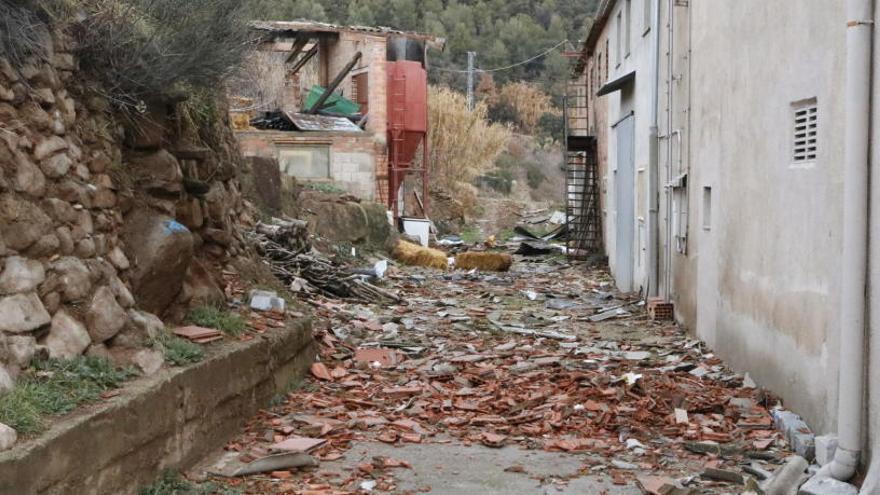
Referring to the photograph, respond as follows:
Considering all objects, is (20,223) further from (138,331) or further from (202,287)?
(202,287)

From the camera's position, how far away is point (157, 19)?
7219 mm

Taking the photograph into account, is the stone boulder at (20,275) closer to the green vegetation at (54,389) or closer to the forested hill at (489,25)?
the green vegetation at (54,389)

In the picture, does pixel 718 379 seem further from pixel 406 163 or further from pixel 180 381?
pixel 406 163

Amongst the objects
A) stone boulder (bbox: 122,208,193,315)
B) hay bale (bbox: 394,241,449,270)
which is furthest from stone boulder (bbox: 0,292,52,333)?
hay bale (bbox: 394,241,449,270)

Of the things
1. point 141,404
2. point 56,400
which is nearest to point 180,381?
point 141,404

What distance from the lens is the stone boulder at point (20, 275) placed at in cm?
496

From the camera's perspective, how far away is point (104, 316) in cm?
571

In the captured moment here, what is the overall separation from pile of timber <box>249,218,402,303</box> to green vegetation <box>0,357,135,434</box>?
744cm

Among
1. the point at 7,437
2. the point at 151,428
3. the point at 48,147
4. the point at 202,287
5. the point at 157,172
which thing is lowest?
the point at 151,428

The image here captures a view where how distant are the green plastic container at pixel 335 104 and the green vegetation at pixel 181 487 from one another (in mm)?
21570

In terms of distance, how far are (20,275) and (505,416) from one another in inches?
169

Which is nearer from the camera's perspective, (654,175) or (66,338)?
(66,338)

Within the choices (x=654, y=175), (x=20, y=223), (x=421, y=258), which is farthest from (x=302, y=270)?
(x=20, y=223)

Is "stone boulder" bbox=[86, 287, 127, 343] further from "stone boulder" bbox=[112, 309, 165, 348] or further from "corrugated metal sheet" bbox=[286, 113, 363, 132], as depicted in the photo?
"corrugated metal sheet" bbox=[286, 113, 363, 132]
